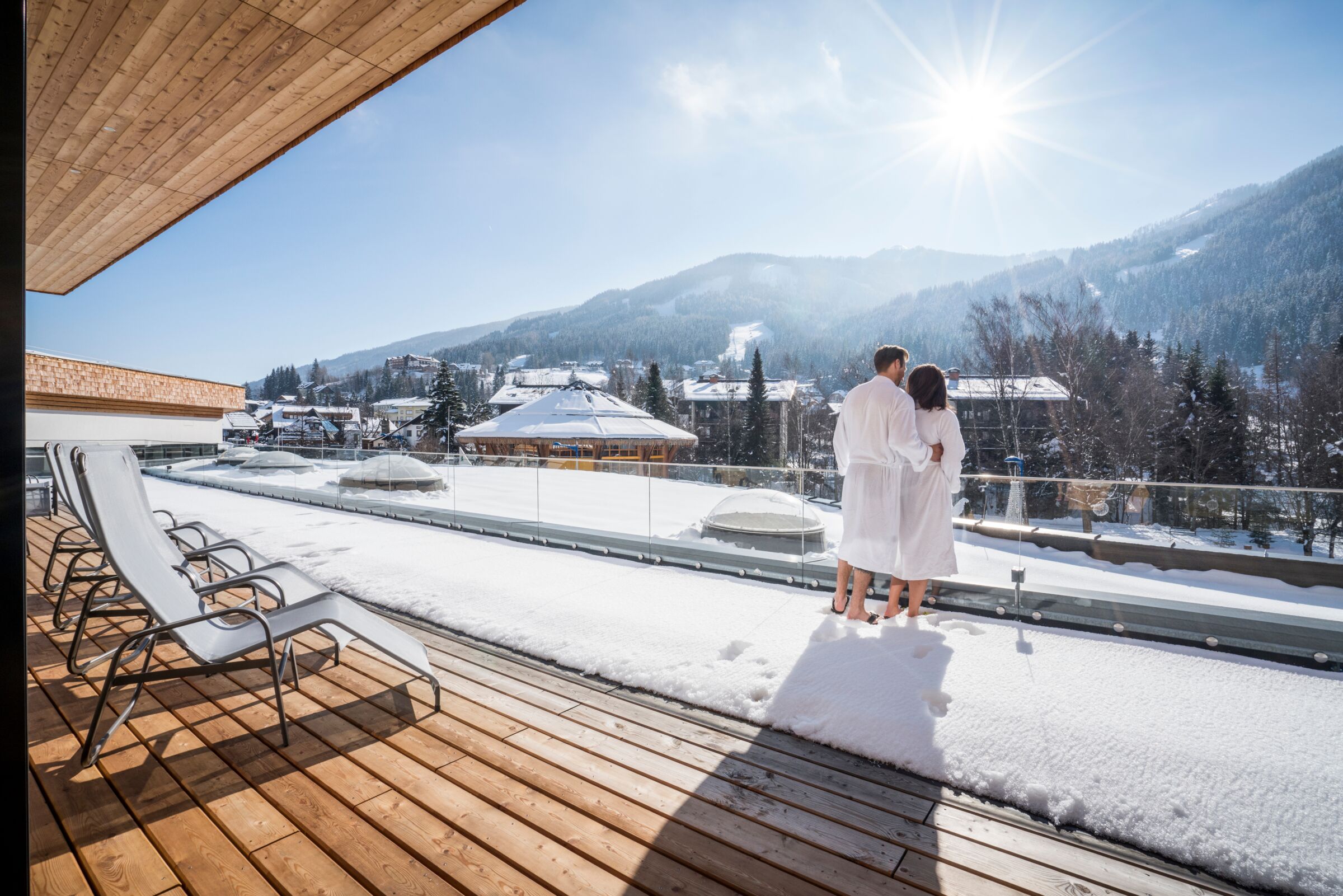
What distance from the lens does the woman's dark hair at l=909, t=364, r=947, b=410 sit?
3699 millimetres

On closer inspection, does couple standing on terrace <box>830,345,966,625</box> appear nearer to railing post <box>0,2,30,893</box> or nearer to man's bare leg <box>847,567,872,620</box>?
man's bare leg <box>847,567,872,620</box>

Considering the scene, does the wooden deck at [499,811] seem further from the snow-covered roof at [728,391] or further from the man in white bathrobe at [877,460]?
the snow-covered roof at [728,391]

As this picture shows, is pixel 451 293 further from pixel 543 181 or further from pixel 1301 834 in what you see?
pixel 1301 834

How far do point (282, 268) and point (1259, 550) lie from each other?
72063 millimetres

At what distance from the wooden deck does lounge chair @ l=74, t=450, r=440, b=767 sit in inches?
7.9

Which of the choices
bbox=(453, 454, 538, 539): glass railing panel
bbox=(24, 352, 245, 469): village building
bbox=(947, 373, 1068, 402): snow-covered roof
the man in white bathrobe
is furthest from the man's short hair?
bbox=(947, 373, 1068, 402): snow-covered roof

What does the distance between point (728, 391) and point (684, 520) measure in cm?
4680

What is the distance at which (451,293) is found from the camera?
60.0 meters

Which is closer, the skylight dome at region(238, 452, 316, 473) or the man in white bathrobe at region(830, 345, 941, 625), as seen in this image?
the man in white bathrobe at region(830, 345, 941, 625)

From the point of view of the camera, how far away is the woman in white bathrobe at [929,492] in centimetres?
367

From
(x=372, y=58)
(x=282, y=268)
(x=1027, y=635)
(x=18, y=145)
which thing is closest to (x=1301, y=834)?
(x=1027, y=635)

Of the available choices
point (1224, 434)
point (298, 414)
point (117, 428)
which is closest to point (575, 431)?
point (117, 428)

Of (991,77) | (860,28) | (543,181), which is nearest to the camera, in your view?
(860,28)

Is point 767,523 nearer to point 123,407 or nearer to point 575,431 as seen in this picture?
point 123,407
